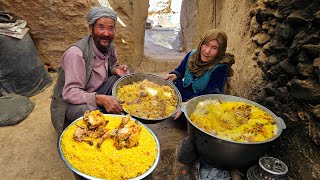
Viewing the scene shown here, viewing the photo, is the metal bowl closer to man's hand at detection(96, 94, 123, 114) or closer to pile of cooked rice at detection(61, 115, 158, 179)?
man's hand at detection(96, 94, 123, 114)

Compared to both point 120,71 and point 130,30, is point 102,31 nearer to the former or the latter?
point 120,71

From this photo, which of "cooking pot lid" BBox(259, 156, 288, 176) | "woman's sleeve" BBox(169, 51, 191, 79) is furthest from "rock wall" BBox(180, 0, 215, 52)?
"cooking pot lid" BBox(259, 156, 288, 176)

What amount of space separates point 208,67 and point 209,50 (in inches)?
9.7

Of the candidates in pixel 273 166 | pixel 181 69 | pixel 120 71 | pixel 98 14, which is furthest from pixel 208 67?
pixel 273 166

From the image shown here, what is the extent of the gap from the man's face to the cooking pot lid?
1.98 m

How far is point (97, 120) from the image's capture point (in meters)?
2.01

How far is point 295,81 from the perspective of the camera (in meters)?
2.10

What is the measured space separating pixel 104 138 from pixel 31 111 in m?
2.56

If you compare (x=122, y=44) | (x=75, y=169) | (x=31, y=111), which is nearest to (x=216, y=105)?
(x=75, y=169)

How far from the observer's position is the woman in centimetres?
309

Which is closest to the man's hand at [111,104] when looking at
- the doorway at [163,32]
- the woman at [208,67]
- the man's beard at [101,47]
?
the man's beard at [101,47]

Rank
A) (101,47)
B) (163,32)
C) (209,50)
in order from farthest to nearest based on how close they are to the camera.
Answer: (163,32), (209,50), (101,47)

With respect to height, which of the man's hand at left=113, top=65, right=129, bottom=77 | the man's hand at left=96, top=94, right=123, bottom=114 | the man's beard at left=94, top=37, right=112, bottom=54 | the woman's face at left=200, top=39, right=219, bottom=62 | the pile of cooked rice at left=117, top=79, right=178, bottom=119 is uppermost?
the man's beard at left=94, top=37, right=112, bottom=54

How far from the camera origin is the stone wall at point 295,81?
6.24ft
